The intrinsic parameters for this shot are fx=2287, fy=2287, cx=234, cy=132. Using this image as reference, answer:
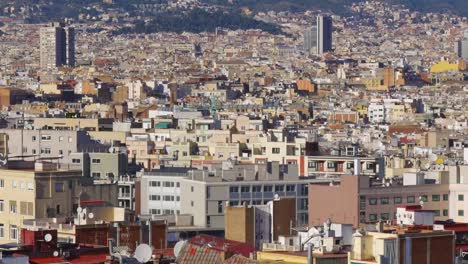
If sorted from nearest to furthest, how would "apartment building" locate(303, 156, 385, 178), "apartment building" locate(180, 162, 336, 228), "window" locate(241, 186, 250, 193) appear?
1. "apartment building" locate(180, 162, 336, 228)
2. "window" locate(241, 186, 250, 193)
3. "apartment building" locate(303, 156, 385, 178)

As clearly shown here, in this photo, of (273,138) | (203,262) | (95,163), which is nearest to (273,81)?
(273,138)

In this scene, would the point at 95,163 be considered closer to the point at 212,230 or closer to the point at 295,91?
the point at 212,230

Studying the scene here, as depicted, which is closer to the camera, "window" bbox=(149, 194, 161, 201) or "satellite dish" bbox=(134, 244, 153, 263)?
"satellite dish" bbox=(134, 244, 153, 263)

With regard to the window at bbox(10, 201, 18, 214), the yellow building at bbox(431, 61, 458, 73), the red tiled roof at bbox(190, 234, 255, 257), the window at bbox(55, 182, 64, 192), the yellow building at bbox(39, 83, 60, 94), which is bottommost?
the window at bbox(10, 201, 18, 214)

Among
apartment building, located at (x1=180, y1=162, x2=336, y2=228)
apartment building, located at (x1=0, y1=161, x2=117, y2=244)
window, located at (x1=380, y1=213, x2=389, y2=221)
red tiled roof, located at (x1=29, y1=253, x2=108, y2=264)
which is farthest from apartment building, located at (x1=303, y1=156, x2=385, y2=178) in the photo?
red tiled roof, located at (x1=29, y1=253, x2=108, y2=264)

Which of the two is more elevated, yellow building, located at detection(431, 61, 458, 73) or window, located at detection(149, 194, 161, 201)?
yellow building, located at detection(431, 61, 458, 73)

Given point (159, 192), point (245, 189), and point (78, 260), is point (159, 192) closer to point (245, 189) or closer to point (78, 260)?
point (245, 189)

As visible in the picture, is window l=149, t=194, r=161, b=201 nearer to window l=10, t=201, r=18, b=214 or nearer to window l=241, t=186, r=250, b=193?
window l=241, t=186, r=250, b=193

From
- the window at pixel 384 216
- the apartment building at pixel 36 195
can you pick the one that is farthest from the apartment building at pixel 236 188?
the apartment building at pixel 36 195

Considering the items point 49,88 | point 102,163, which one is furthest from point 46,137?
point 49,88

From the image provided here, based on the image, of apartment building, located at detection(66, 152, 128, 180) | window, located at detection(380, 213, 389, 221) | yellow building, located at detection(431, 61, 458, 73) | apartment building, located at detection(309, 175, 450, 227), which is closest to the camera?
apartment building, located at detection(309, 175, 450, 227)
